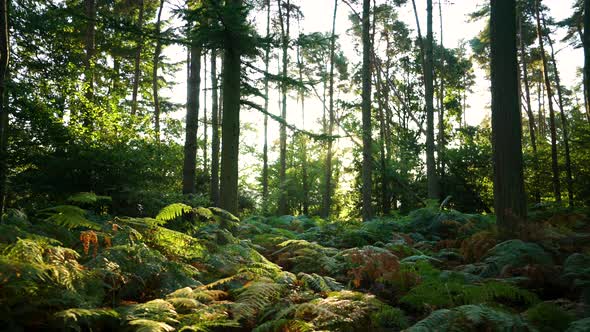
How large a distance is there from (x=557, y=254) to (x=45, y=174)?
8696 millimetres

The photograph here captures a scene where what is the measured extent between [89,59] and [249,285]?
1109cm

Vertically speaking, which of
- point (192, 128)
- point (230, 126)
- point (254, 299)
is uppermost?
point (192, 128)

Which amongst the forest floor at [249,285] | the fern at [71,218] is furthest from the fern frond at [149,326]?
the fern at [71,218]

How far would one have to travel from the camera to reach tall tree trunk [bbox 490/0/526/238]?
280 inches

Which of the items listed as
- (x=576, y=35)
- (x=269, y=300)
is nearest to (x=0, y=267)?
(x=269, y=300)

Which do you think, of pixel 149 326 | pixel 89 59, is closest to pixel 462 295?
pixel 149 326

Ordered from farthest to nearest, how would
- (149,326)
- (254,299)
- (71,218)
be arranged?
(71,218)
(254,299)
(149,326)

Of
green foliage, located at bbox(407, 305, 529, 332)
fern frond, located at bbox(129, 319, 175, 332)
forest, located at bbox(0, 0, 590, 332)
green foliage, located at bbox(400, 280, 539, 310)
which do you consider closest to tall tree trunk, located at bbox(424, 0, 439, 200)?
forest, located at bbox(0, 0, 590, 332)

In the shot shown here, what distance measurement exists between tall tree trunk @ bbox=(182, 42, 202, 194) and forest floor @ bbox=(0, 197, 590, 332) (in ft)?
14.4

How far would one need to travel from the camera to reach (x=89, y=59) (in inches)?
480

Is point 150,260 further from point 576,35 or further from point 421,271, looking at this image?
point 576,35

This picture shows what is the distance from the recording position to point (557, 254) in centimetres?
547

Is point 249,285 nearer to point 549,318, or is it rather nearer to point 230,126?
point 549,318

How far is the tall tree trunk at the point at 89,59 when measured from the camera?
9425 mm
